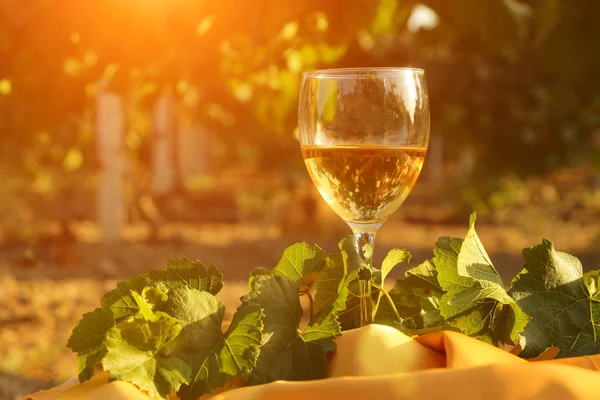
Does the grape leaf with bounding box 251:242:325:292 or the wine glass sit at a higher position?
the wine glass

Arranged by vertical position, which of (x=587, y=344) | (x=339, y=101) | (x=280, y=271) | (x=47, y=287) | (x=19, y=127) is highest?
(x=339, y=101)

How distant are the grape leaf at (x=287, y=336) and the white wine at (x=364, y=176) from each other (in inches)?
18.5

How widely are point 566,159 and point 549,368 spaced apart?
52.2ft

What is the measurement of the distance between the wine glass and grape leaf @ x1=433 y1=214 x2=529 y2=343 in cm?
34

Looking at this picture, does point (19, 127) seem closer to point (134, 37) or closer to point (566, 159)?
point (134, 37)

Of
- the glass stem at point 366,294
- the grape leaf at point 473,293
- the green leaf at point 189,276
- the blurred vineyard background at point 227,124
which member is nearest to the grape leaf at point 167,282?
the green leaf at point 189,276

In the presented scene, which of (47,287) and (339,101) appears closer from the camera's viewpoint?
(339,101)

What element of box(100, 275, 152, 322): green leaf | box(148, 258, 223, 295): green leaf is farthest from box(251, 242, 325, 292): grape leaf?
box(100, 275, 152, 322): green leaf

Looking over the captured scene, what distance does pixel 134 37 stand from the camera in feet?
13.5

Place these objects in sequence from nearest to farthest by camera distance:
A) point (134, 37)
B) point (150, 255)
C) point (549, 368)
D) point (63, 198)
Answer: point (549, 368)
point (134, 37)
point (150, 255)
point (63, 198)

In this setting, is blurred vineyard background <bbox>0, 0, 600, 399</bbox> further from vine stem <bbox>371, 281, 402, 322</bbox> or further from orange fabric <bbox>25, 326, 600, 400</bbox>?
orange fabric <bbox>25, 326, 600, 400</bbox>

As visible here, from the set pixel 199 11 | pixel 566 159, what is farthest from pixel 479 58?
pixel 199 11

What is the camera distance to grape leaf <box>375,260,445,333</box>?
1342 millimetres

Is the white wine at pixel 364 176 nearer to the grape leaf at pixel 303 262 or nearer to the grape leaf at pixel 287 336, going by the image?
the grape leaf at pixel 303 262
